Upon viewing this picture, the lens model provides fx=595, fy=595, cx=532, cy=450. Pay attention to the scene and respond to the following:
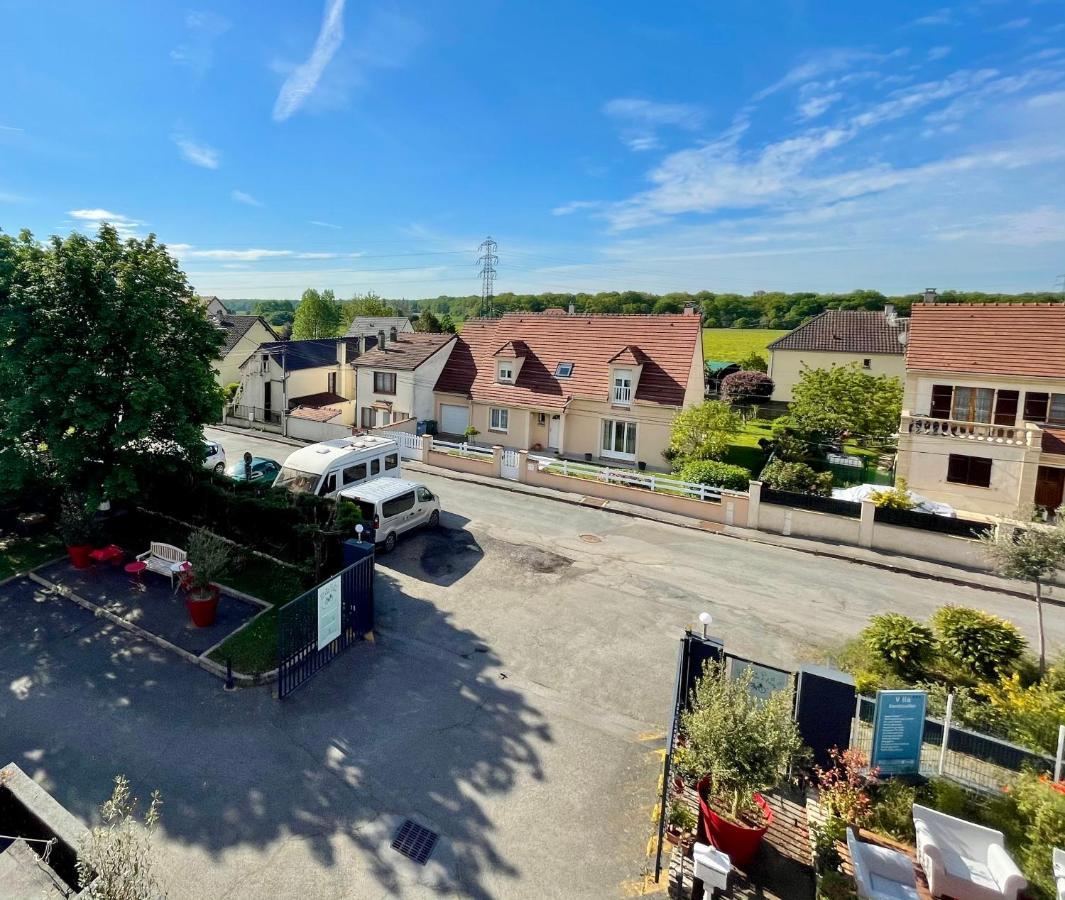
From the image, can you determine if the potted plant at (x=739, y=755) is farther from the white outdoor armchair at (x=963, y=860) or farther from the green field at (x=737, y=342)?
the green field at (x=737, y=342)

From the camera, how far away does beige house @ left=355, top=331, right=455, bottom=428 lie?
114 ft

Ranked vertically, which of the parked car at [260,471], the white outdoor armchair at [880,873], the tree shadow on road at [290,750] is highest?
the parked car at [260,471]

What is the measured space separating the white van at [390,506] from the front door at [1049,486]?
942 inches

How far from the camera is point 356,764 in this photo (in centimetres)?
904

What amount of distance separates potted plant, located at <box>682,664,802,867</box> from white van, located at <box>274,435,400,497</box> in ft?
44.3

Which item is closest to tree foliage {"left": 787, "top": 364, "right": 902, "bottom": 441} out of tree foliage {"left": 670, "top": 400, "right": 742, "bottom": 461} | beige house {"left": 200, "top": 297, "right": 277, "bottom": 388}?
tree foliage {"left": 670, "top": 400, "right": 742, "bottom": 461}

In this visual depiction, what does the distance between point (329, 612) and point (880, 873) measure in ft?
30.5

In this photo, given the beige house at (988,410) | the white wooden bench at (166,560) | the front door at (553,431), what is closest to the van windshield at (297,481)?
the white wooden bench at (166,560)

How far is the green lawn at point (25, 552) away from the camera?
14.8 m

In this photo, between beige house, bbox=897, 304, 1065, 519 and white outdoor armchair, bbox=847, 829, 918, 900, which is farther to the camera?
beige house, bbox=897, 304, 1065, 519

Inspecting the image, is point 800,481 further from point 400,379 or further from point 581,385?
point 400,379

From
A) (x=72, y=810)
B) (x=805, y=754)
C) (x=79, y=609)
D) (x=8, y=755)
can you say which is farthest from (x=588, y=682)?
(x=79, y=609)

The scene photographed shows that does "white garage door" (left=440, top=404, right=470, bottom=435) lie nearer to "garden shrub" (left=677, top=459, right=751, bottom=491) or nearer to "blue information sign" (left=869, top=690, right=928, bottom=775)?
"garden shrub" (left=677, top=459, right=751, bottom=491)

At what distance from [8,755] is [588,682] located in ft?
30.3
